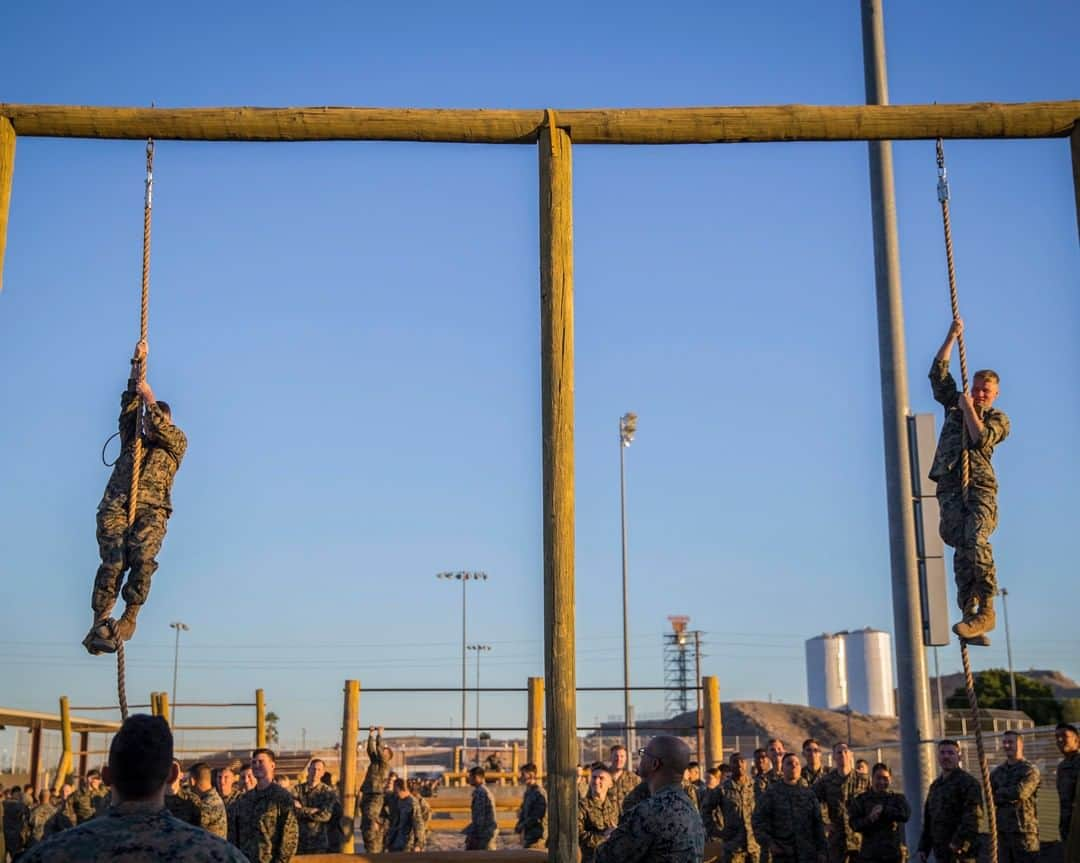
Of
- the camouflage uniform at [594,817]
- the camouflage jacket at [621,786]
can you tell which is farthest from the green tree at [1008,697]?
the camouflage uniform at [594,817]

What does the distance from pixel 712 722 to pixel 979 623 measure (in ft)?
27.6

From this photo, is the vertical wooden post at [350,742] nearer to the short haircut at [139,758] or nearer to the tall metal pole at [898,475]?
the tall metal pole at [898,475]

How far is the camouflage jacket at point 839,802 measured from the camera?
13453 millimetres

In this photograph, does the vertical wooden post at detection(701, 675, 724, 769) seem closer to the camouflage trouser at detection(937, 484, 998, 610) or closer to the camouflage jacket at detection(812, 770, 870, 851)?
the camouflage jacket at detection(812, 770, 870, 851)

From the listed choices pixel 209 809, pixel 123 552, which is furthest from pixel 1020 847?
pixel 123 552

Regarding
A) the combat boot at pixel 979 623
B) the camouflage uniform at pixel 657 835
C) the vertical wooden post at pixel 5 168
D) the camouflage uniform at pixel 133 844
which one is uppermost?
the vertical wooden post at pixel 5 168

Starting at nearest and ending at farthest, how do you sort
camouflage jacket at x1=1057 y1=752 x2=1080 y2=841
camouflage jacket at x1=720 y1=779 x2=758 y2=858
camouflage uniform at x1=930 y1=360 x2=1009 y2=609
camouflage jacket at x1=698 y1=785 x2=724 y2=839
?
camouflage uniform at x1=930 y1=360 x2=1009 y2=609 < camouflage jacket at x1=1057 y1=752 x2=1080 y2=841 < camouflage jacket at x1=720 y1=779 x2=758 y2=858 < camouflage jacket at x1=698 y1=785 x2=724 y2=839

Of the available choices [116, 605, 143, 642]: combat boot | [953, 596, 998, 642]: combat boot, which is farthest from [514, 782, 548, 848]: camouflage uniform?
[116, 605, 143, 642]: combat boot

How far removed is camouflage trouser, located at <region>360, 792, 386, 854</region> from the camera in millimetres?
18422

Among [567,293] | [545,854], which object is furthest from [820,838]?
[567,293]

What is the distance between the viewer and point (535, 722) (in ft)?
57.8

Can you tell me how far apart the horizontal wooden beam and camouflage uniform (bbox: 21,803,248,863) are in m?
5.12

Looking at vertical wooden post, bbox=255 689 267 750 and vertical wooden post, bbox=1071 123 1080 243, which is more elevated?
vertical wooden post, bbox=1071 123 1080 243

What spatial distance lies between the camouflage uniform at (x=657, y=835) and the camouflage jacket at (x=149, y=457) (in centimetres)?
391
